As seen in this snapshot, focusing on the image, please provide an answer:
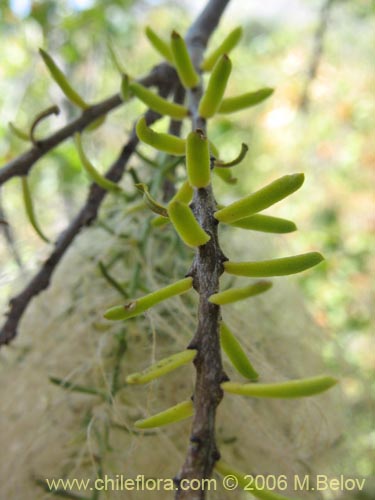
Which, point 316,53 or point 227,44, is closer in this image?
point 227,44

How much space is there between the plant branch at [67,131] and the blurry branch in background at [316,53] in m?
0.71

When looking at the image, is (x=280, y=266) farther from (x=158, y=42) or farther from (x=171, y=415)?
(x=158, y=42)

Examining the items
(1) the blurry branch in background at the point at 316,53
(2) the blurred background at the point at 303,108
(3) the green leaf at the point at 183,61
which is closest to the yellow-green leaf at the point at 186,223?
(3) the green leaf at the point at 183,61

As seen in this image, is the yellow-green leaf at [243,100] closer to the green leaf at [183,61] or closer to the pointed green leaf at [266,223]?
the green leaf at [183,61]

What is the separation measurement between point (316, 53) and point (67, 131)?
3.58 ft

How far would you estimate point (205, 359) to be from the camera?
0.55 ft

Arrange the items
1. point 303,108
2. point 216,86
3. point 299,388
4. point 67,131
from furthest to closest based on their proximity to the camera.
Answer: point 303,108, point 67,131, point 216,86, point 299,388

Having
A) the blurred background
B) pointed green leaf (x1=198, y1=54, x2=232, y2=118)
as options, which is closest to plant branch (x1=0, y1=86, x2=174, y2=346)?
pointed green leaf (x1=198, y1=54, x2=232, y2=118)

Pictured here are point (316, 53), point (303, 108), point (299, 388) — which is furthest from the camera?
point (303, 108)

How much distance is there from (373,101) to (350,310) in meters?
0.72

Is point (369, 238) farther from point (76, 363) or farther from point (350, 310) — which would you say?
point (76, 363)

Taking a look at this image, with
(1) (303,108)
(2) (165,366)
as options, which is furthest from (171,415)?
(1) (303,108)

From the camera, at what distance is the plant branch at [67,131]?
331mm

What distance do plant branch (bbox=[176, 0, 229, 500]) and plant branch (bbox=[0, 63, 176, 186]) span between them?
17 cm
